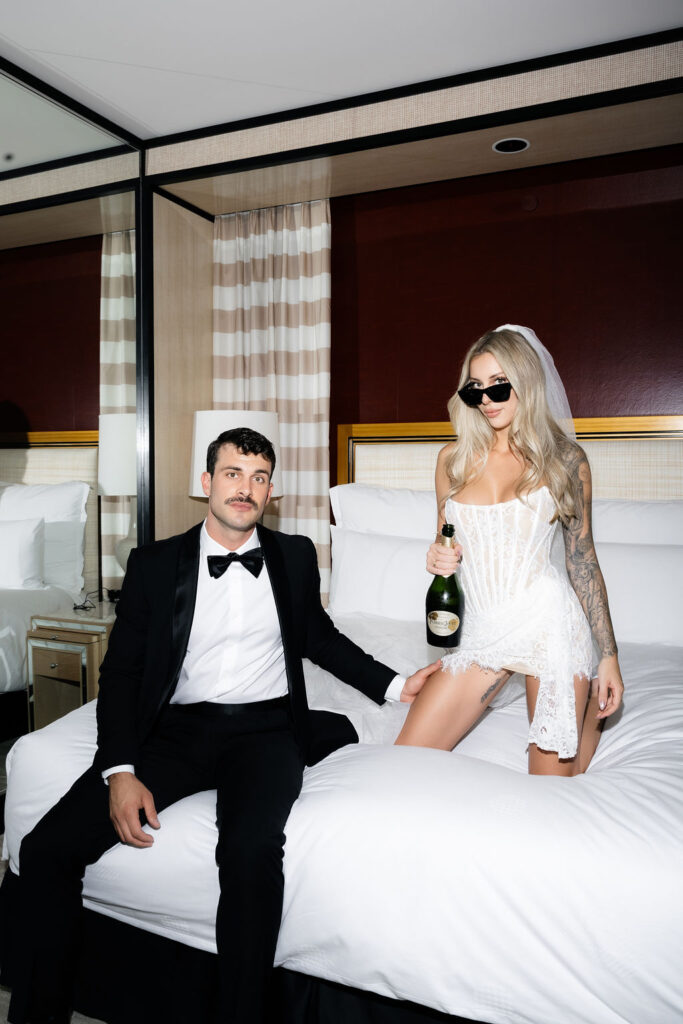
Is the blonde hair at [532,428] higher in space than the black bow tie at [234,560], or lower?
higher

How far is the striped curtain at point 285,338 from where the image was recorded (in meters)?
3.93

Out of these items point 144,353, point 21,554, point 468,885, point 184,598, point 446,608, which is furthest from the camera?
point 144,353

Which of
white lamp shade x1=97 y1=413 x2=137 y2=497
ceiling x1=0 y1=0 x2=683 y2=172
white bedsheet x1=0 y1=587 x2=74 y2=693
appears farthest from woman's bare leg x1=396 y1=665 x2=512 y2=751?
ceiling x1=0 y1=0 x2=683 y2=172

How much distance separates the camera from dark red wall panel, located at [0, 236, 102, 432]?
295 centimetres

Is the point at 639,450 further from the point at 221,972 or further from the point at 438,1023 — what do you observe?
the point at 221,972

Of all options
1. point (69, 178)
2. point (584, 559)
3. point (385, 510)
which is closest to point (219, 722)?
point (584, 559)

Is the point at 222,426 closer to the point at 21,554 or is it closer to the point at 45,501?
the point at 45,501

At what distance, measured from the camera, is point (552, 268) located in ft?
11.7

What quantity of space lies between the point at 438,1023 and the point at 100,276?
10.8 ft

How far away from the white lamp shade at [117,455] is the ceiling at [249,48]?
1.20 meters

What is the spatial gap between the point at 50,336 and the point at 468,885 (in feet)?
9.12

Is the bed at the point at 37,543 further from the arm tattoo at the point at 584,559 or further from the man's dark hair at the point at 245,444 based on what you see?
the arm tattoo at the point at 584,559

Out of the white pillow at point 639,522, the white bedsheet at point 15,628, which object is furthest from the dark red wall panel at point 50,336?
the white pillow at point 639,522

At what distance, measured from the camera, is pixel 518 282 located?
3.64 metres
